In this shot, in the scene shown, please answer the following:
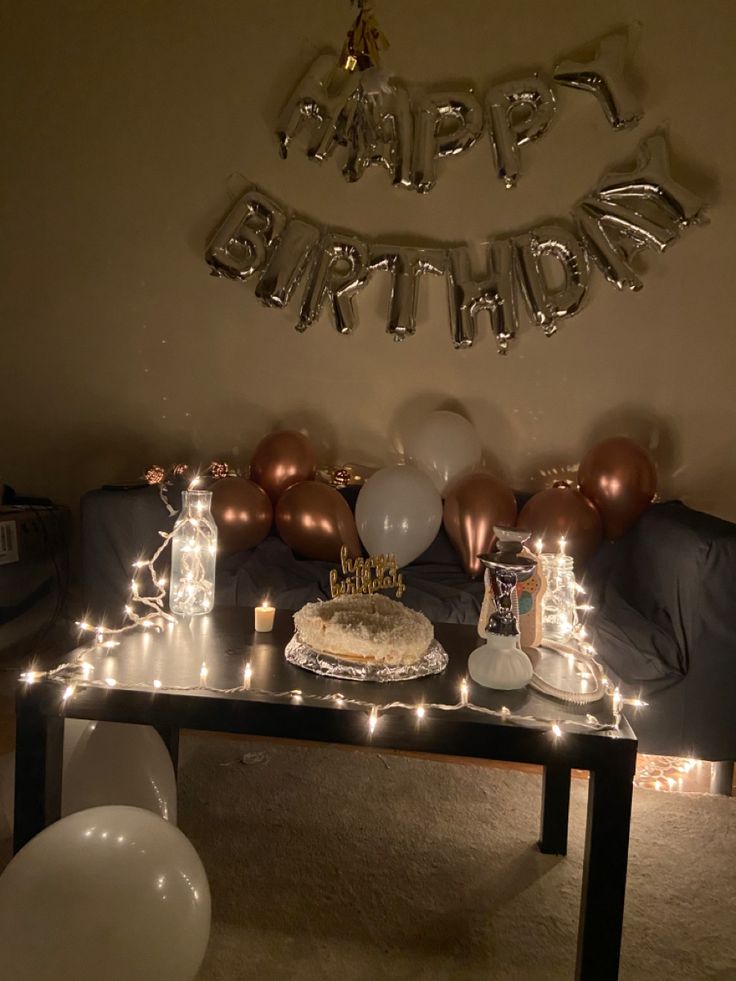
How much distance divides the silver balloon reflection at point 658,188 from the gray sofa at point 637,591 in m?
1.07

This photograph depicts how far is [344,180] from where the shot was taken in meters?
3.00

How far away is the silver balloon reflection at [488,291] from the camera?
2.86m

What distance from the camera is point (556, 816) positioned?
1.59m

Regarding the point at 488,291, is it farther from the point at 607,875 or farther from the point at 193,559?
the point at 607,875

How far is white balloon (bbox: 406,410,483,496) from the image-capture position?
9.02ft

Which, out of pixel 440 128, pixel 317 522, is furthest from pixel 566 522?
pixel 440 128

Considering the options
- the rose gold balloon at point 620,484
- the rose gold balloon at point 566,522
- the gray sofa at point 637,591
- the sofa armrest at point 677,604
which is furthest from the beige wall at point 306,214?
the sofa armrest at point 677,604

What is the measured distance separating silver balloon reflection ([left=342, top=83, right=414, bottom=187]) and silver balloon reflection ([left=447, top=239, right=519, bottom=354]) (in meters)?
0.40

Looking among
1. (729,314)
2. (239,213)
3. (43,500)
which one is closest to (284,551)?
(43,500)

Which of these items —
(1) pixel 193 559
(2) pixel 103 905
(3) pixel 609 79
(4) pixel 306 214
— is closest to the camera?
(2) pixel 103 905

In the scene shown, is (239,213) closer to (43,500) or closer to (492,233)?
(492,233)

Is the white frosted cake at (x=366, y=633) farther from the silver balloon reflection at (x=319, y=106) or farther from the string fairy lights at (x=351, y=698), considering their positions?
the silver balloon reflection at (x=319, y=106)

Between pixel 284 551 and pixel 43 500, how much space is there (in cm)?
116

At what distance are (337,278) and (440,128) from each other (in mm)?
685
